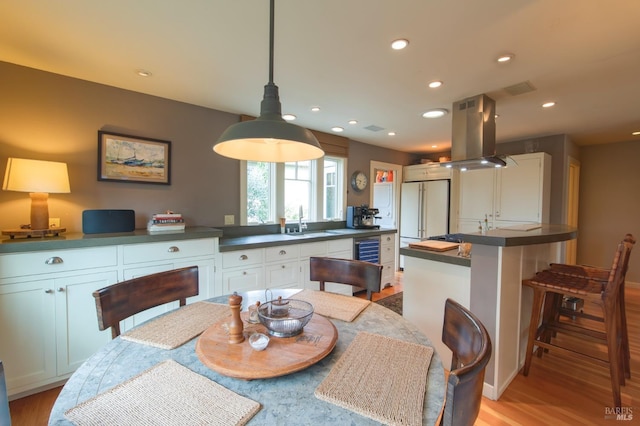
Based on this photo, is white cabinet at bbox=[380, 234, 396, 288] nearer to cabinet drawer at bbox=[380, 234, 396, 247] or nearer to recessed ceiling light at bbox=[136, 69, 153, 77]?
cabinet drawer at bbox=[380, 234, 396, 247]

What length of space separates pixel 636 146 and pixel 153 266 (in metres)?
6.90

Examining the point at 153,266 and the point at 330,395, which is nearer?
the point at 330,395

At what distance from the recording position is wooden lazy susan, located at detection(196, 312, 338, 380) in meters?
0.81

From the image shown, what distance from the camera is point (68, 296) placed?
1886 millimetres

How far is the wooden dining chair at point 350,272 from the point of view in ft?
5.14

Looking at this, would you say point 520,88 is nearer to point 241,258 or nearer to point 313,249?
point 313,249

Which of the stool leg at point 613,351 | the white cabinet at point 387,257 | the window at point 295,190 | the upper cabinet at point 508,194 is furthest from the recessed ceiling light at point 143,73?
the upper cabinet at point 508,194

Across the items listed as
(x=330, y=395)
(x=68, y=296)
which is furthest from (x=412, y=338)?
(x=68, y=296)

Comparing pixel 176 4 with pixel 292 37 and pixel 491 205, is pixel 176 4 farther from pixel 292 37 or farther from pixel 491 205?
pixel 491 205

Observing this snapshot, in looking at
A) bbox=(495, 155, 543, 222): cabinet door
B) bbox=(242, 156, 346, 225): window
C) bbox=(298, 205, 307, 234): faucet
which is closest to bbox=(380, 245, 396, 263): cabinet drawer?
bbox=(242, 156, 346, 225): window

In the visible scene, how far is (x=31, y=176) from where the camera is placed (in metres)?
1.91

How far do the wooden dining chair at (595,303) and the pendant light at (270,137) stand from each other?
196 cm

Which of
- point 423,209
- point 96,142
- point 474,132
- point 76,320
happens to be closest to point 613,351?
point 474,132

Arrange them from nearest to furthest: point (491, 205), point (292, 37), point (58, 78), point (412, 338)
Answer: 1. point (412, 338)
2. point (292, 37)
3. point (58, 78)
4. point (491, 205)
